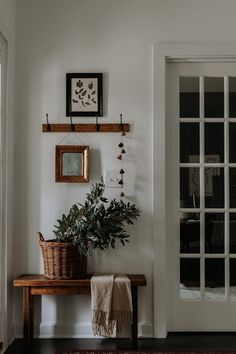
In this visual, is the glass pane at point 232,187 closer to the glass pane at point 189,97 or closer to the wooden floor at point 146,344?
the glass pane at point 189,97

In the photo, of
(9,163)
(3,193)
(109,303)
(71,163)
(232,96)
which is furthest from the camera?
(232,96)

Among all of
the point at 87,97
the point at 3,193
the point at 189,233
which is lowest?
the point at 189,233

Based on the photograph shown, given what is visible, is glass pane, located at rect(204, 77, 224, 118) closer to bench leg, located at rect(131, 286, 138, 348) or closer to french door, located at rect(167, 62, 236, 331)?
french door, located at rect(167, 62, 236, 331)

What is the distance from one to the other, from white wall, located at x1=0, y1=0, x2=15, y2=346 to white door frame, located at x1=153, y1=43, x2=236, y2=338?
1059 millimetres

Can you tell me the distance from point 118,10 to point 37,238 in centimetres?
184

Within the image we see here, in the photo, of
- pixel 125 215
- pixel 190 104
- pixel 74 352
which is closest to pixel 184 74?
pixel 190 104

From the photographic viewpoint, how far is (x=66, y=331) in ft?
10.3

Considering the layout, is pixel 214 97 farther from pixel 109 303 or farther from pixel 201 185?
pixel 109 303

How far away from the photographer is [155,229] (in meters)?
3.15

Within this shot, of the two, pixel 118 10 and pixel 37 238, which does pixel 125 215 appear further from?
pixel 118 10

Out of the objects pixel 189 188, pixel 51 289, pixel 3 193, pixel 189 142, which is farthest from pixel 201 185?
pixel 3 193

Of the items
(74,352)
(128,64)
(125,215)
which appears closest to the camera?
(74,352)

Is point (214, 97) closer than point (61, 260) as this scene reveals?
No

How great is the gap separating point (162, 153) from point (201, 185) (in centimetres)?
41
